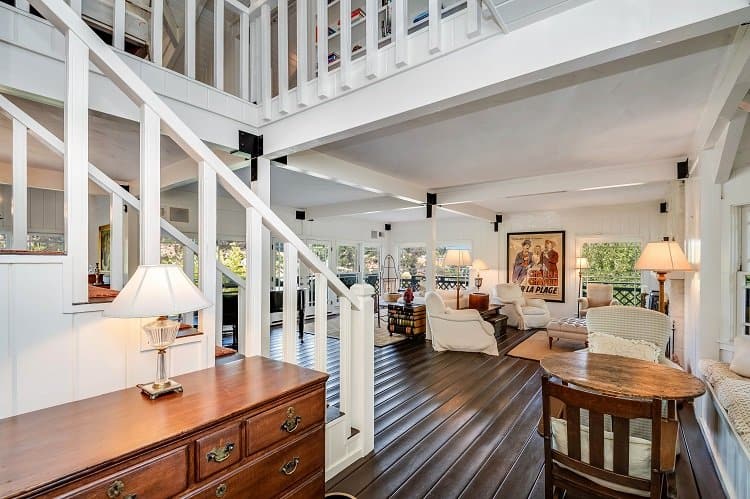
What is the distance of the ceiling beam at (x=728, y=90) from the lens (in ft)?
5.95

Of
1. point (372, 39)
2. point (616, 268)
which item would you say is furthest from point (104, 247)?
point (616, 268)

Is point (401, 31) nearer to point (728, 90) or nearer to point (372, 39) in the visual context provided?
point (372, 39)

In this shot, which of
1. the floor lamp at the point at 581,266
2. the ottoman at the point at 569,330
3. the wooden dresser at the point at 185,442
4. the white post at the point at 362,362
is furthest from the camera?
the floor lamp at the point at 581,266

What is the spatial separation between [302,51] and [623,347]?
3.46 meters

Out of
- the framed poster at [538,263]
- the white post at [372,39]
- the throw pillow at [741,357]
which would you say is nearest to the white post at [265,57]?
the white post at [372,39]

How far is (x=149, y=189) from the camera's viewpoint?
5.26 ft

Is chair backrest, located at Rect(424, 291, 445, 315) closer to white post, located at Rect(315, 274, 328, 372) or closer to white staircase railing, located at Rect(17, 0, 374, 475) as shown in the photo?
white staircase railing, located at Rect(17, 0, 374, 475)

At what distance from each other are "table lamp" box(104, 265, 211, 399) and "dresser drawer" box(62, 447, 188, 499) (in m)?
0.35

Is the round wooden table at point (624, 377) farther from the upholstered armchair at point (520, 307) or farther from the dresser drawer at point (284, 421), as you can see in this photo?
the upholstered armchair at point (520, 307)

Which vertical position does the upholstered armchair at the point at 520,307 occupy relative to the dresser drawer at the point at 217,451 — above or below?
below

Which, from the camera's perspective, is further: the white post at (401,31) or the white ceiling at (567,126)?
the white ceiling at (567,126)

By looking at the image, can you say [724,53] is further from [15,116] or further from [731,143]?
[15,116]

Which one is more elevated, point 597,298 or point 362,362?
point 362,362

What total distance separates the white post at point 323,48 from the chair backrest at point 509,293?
6298mm
